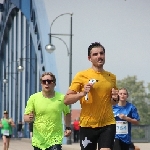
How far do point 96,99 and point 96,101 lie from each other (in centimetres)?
2

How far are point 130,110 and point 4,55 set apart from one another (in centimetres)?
6597

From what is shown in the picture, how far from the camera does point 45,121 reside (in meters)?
9.00

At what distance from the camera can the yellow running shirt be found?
7445mm

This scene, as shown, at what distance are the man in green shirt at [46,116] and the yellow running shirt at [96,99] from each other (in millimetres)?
1456

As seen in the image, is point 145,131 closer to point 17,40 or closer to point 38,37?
point 38,37

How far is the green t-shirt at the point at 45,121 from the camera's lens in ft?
29.4

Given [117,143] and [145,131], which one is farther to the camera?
[145,131]

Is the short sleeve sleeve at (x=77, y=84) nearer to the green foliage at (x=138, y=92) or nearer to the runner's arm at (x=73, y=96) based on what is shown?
the runner's arm at (x=73, y=96)

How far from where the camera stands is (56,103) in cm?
911

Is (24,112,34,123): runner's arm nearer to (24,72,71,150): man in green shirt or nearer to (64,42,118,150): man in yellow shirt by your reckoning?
(24,72,71,150): man in green shirt

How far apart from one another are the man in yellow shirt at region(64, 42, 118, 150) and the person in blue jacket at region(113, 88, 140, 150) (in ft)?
8.80

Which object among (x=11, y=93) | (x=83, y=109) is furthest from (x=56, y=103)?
(x=11, y=93)

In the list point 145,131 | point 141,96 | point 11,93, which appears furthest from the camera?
point 141,96

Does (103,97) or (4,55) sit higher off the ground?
(4,55)
